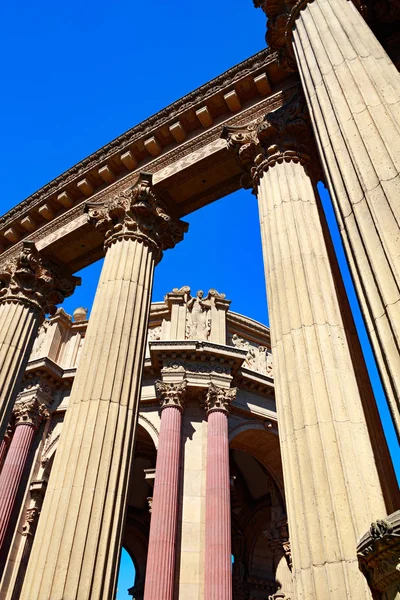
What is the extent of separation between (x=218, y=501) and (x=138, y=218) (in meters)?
13.7

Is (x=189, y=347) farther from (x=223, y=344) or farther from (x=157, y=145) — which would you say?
Result: (x=157, y=145)

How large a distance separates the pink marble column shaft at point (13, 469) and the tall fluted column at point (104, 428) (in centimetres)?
1639

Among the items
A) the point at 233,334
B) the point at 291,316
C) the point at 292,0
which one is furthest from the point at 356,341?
the point at 233,334

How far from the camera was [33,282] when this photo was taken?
19.0m

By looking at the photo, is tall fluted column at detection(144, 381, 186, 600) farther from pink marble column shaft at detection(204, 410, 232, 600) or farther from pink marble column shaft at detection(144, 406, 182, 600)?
pink marble column shaft at detection(204, 410, 232, 600)

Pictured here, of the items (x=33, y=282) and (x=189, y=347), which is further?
(x=189, y=347)

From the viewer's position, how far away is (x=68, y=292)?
65.7ft

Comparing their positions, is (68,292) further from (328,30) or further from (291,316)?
(328,30)

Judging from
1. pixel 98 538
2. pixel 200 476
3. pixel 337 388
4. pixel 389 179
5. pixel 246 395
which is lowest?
pixel 98 538

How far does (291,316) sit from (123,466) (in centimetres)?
513

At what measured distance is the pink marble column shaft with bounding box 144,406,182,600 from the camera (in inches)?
803

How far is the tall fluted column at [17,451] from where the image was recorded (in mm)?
25906

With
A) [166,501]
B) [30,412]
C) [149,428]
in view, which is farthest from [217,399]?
[30,412]

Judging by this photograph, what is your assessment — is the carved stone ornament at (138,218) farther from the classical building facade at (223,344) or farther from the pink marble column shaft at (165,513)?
the pink marble column shaft at (165,513)
